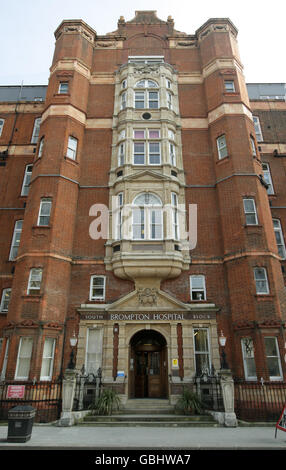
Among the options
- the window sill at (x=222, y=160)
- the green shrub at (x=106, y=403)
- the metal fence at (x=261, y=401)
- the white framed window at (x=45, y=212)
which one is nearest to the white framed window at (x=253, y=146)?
the window sill at (x=222, y=160)

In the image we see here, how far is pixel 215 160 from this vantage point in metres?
20.2

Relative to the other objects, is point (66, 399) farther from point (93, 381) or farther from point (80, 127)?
point (80, 127)

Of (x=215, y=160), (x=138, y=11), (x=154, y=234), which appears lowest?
(x=154, y=234)

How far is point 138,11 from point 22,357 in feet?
96.3

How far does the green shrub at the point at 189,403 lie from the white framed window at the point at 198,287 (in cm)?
490

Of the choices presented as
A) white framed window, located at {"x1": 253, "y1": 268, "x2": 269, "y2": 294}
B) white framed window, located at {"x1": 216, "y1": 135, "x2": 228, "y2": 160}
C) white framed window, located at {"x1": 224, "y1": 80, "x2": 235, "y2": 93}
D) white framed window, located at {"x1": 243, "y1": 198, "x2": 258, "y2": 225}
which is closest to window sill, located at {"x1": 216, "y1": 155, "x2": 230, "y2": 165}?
white framed window, located at {"x1": 216, "y1": 135, "x2": 228, "y2": 160}

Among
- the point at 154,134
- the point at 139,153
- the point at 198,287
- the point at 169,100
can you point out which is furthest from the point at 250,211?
the point at 169,100

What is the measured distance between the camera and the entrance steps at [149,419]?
12492 mm

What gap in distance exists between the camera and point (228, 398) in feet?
42.1

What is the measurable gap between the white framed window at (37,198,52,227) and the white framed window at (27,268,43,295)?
105 inches

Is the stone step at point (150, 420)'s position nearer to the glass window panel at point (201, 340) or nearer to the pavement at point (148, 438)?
the pavement at point (148, 438)

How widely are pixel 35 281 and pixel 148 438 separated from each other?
373 inches

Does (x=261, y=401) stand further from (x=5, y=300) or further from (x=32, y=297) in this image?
(x=5, y=300)

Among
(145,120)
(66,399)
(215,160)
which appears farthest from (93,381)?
(145,120)
